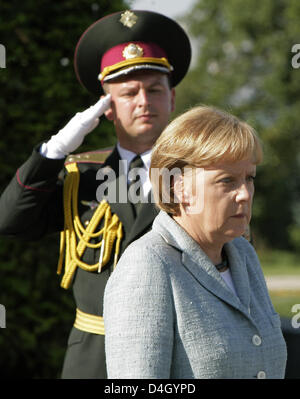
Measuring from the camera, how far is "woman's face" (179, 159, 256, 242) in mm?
1717

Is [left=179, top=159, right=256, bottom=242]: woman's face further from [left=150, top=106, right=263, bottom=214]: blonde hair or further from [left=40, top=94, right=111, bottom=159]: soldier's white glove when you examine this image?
[left=40, top=94, right=111, bottom=159]: soldier's white glove

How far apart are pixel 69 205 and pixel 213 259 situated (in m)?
0.94

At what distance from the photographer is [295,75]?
65.5ft

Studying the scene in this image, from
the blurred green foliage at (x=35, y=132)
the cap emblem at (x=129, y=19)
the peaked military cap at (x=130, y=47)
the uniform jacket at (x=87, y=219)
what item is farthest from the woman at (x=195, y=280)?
the blurred green foliage at (x=35, y=132)

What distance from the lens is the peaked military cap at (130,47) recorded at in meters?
Result: 2.65

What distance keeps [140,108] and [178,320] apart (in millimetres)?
1160

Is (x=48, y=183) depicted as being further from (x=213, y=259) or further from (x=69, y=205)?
(x=213, y=259)

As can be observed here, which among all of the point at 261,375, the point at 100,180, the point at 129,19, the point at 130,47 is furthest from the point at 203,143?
the point at 129,19

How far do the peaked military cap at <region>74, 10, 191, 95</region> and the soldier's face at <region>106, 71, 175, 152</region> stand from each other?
5 cm

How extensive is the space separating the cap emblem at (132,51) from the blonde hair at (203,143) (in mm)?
905

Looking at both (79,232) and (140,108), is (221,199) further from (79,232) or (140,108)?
(79,232)

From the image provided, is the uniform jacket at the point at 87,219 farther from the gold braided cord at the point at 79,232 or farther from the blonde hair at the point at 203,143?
the blonde hair at the point at 203,143

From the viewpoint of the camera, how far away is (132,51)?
8.71ft

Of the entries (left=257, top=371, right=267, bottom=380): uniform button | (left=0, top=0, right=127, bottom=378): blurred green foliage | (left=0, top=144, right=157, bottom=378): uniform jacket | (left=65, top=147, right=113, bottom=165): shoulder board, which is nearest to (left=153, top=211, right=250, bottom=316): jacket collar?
(left=257, top=371, right=267, bottom=380): uniform button
